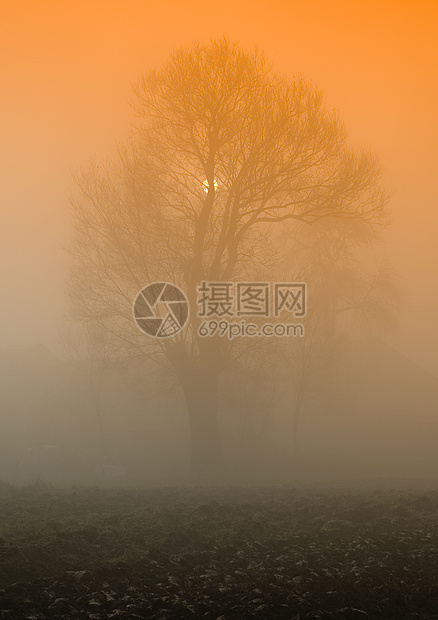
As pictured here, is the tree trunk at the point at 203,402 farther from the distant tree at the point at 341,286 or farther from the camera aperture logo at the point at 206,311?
the distant tree at the point at 341,286

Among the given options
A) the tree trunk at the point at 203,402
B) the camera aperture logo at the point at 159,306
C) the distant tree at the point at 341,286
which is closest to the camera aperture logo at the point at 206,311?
the camera aperture logo at the point at 159,306

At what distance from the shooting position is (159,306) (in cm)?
1386

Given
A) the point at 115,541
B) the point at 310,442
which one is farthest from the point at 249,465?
the point at 115,541

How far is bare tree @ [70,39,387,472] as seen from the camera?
43.5 ft

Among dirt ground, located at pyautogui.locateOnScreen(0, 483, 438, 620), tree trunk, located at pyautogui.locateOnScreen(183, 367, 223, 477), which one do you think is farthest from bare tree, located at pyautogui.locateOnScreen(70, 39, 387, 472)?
dirt ground, located at pyautogui.locateOnScreen(0, 483, 438, 620)

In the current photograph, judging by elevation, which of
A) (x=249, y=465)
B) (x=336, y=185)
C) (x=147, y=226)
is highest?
(x=336, y=185)

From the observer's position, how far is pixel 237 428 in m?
20.8

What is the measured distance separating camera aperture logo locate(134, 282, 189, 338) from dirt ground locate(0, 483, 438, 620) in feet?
23.1

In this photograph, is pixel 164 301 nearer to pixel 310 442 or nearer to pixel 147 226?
pixel 147 226

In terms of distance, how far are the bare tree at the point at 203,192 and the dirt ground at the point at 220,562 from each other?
731cm

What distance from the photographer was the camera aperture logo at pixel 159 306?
1370cm

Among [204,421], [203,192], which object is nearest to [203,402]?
[204,421]

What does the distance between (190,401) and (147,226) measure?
451 centimetres

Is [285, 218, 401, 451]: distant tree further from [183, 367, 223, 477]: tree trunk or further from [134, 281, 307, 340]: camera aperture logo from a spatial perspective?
[183, 367, 223, 477]: tree trunk
